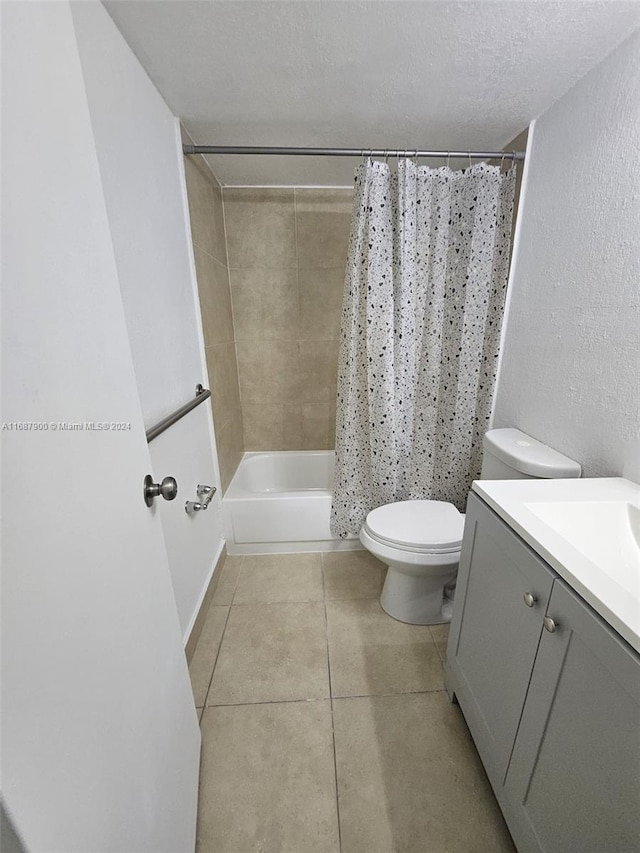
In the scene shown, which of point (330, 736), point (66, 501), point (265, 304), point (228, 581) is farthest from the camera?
point (265, 304)

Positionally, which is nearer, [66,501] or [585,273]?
[66,501]

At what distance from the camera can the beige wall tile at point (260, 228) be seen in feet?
6.73

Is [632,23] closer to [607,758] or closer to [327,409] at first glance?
[607,758]

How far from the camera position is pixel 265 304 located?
2.23m

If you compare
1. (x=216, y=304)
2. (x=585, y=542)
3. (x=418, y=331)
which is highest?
(x=216, y=304)

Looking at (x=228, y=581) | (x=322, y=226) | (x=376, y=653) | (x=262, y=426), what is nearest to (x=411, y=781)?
(x=376, y=653)

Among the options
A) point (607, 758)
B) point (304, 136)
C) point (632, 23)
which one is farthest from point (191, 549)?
point (632, 23)

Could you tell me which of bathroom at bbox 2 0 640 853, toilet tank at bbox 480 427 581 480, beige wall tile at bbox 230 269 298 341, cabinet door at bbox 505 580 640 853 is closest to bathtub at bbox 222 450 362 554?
bathroom at bbox 2 0 640 853

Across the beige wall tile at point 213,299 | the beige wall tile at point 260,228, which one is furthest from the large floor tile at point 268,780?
the beige wall tile at point 260,228

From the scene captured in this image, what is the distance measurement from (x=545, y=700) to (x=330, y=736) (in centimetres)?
75

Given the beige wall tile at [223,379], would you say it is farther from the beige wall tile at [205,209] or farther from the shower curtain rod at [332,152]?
the shower curtain rod at [332,152]

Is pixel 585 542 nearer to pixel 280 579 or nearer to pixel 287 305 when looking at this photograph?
pixel 280 579

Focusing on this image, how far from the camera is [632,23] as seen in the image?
963 millimetres

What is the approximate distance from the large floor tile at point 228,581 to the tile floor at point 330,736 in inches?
0.5
